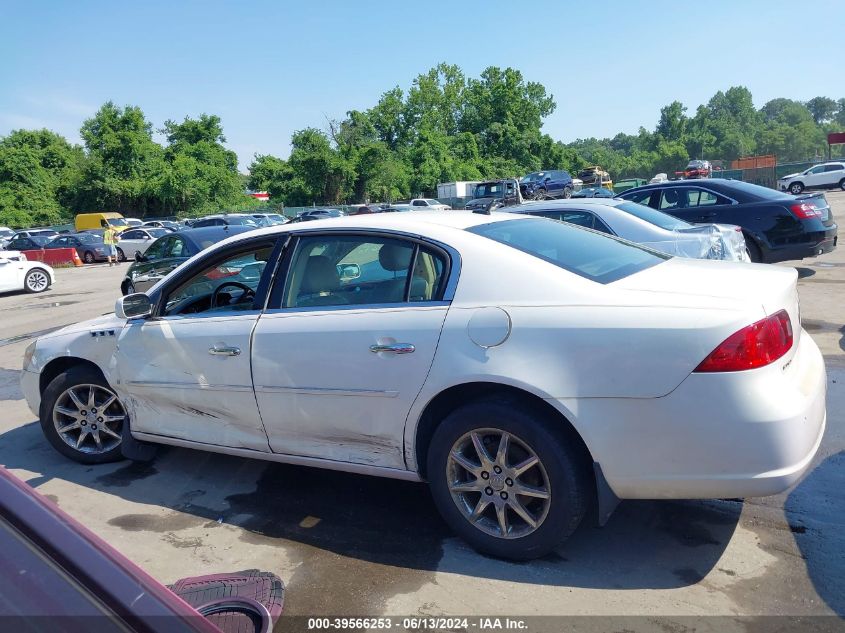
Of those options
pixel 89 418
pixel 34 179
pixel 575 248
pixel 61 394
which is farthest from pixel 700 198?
pixel 34 179

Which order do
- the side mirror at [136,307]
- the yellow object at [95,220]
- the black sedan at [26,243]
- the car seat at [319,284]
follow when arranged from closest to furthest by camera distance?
the car seat at [319,284]
the side mirror at [136,307]
the black sedan at [26,243]
the yellow object at [95,220]

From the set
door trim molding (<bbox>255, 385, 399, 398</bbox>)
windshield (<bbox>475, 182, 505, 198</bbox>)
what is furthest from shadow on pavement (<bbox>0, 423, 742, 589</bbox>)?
windshield (<bbox>475, 182, 505, 198</bbox>)

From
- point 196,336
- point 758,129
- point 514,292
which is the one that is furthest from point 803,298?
point 758,129

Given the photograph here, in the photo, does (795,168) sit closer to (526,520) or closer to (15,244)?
(15,244)

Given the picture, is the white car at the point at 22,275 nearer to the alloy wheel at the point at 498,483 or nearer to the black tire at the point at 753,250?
the black tire at the point at 753,250

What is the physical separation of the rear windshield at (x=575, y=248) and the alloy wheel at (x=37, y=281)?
18027mm

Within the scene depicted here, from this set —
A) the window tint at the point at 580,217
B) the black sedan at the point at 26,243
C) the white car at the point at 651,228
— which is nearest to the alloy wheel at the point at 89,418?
the white car at the point at 651,228

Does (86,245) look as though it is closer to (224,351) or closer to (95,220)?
(95,220)

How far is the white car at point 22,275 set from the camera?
17.6 meters

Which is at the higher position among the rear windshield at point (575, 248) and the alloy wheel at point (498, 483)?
the rear windshield at point (575, 248)

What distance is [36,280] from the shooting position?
18406 millimetres

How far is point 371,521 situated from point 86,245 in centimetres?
3043

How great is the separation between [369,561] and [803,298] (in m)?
8.02

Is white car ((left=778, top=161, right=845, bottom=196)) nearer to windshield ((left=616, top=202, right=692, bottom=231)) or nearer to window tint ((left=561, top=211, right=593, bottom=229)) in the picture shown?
windshield ((left=616, top=202, right=692, bottom=231))
